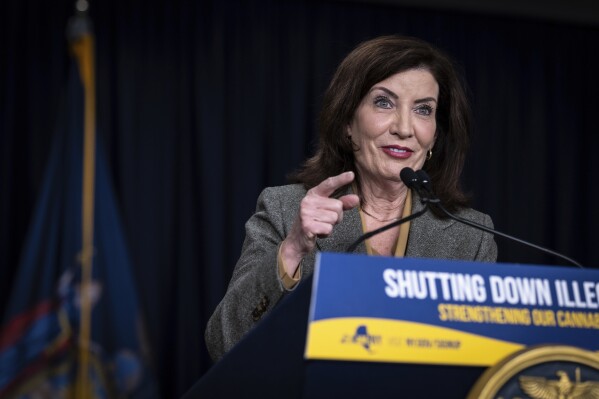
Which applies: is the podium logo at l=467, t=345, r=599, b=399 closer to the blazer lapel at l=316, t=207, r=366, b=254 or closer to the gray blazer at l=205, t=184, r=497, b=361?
the gray blazer at l=205, t=184, r=497, b=361

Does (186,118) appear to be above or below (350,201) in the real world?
above

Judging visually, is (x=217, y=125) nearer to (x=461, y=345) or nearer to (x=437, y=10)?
(x=437, y=10)

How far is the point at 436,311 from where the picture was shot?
101 cm

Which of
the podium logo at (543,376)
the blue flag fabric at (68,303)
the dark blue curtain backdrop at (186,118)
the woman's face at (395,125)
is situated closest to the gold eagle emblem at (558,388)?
the podium logo at (543,376)

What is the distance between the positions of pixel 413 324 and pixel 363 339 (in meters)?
0.06

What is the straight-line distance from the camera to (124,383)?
0.93 meters

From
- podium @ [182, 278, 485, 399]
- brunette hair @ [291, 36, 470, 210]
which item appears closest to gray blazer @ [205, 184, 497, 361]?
brunette hair @ [291, 36, 470, 210]

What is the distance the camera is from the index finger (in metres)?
1.44

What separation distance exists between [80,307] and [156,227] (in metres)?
3.29

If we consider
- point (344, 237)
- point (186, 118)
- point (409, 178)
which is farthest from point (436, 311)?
point (186, 118)

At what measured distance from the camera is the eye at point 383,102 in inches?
81.7

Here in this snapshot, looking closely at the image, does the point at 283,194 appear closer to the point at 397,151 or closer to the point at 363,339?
the point at 397,151

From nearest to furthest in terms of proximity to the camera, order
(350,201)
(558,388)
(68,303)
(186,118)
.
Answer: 1. (68,303)
2. (558,388)
3. (350,201)
4. (186,118)

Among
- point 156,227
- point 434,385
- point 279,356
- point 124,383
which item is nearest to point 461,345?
point 434,385
